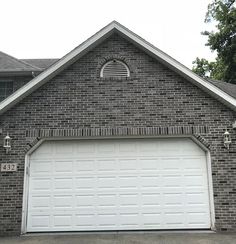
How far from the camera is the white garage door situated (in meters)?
8.95

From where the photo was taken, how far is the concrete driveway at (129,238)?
25.4ft

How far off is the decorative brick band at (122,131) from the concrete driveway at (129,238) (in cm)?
267

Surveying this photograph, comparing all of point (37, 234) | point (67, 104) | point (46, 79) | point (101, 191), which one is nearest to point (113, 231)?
point (101, 191)

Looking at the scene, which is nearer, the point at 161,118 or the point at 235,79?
the point at 161,118

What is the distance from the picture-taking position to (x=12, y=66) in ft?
40.7

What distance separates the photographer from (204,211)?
894cm

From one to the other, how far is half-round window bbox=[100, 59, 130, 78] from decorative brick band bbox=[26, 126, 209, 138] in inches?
65.8

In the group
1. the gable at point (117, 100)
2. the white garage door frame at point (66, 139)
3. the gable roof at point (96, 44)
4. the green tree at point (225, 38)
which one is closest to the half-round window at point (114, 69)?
the gable at point (117, 100)

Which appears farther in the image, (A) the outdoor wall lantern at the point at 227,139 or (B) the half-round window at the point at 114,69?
(B) the half-round window at the point at 114,69

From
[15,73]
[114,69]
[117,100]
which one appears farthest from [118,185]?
[15,73]

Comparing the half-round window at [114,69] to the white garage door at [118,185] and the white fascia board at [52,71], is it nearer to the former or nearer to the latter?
the white fascia board at [52,71]

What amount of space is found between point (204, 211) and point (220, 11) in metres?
17.6

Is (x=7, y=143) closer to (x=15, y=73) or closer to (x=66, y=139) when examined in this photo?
(x=66, y=139)

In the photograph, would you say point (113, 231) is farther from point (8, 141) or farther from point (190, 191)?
point (8, 141)
